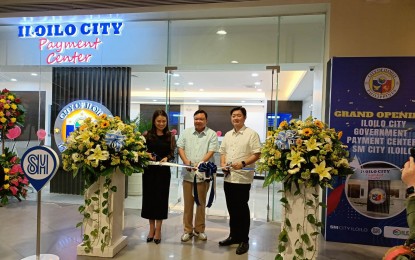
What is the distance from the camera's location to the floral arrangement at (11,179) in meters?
4.52

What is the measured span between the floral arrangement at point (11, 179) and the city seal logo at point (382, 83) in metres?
5.08

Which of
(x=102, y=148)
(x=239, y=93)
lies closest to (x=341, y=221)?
(x=102, y=148)

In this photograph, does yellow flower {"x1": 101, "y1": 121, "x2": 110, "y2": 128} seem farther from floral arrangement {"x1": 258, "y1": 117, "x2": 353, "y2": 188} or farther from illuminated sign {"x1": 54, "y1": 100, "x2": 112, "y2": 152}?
illuminated sign {"x1": 54, "y1": 100, "x2": 112, "y2": 152}

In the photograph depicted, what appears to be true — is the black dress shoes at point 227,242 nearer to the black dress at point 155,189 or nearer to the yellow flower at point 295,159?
the black dress at point 155,189

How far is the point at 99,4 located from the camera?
4320mm

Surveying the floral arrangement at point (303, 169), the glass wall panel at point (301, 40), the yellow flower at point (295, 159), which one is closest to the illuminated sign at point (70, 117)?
the glass wall panel at point (301, 40)

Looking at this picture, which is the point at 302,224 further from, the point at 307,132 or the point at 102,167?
the point at 102,167

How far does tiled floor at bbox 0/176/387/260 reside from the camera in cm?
306

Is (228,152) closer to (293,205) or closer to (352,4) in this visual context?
(293,205)

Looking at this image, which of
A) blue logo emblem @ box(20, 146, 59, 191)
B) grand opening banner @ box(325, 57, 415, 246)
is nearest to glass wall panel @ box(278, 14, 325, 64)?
grand opening banner @ box(325, 57, 415, 246)

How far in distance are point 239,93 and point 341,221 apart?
7.84 meters

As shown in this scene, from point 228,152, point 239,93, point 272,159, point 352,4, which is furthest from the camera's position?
point 239,93

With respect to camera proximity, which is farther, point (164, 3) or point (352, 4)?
point (164, 3)

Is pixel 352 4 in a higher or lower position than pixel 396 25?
higher
